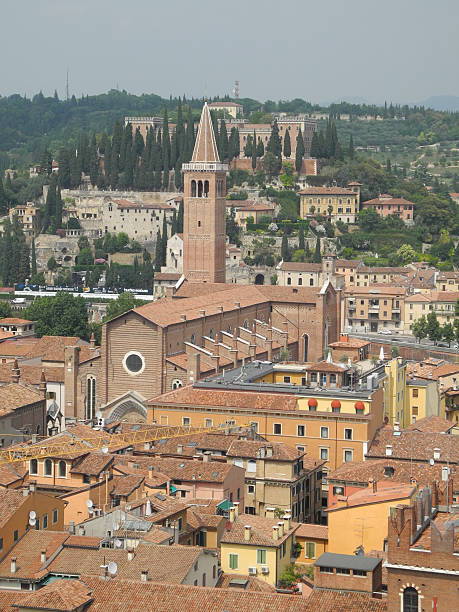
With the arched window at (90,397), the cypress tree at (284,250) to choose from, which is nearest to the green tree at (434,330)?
the cypress tree at (284,250)

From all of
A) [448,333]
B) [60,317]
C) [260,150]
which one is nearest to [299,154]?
[260,150]

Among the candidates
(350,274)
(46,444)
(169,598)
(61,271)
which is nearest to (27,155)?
(61,271)

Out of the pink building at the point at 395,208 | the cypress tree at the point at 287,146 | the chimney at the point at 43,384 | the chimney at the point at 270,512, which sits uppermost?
the cypress tree at the point at 287,146

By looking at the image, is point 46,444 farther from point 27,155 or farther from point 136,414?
point 27,155

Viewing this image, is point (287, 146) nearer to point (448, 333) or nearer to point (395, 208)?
point (395, 208)

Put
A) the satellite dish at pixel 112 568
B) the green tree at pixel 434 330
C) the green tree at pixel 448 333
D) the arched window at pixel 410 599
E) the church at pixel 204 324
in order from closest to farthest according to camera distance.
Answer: the arched window at pixel 410 599
the satellite dish at pixel 112 568
the church at pixel 204 324
the green tree at pixel 448 333
the green tree at pixel 434 330

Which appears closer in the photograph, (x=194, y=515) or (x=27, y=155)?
(x=194, y=515)

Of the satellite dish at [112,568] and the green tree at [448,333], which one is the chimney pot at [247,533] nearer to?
the satellite dish at [112,568]
